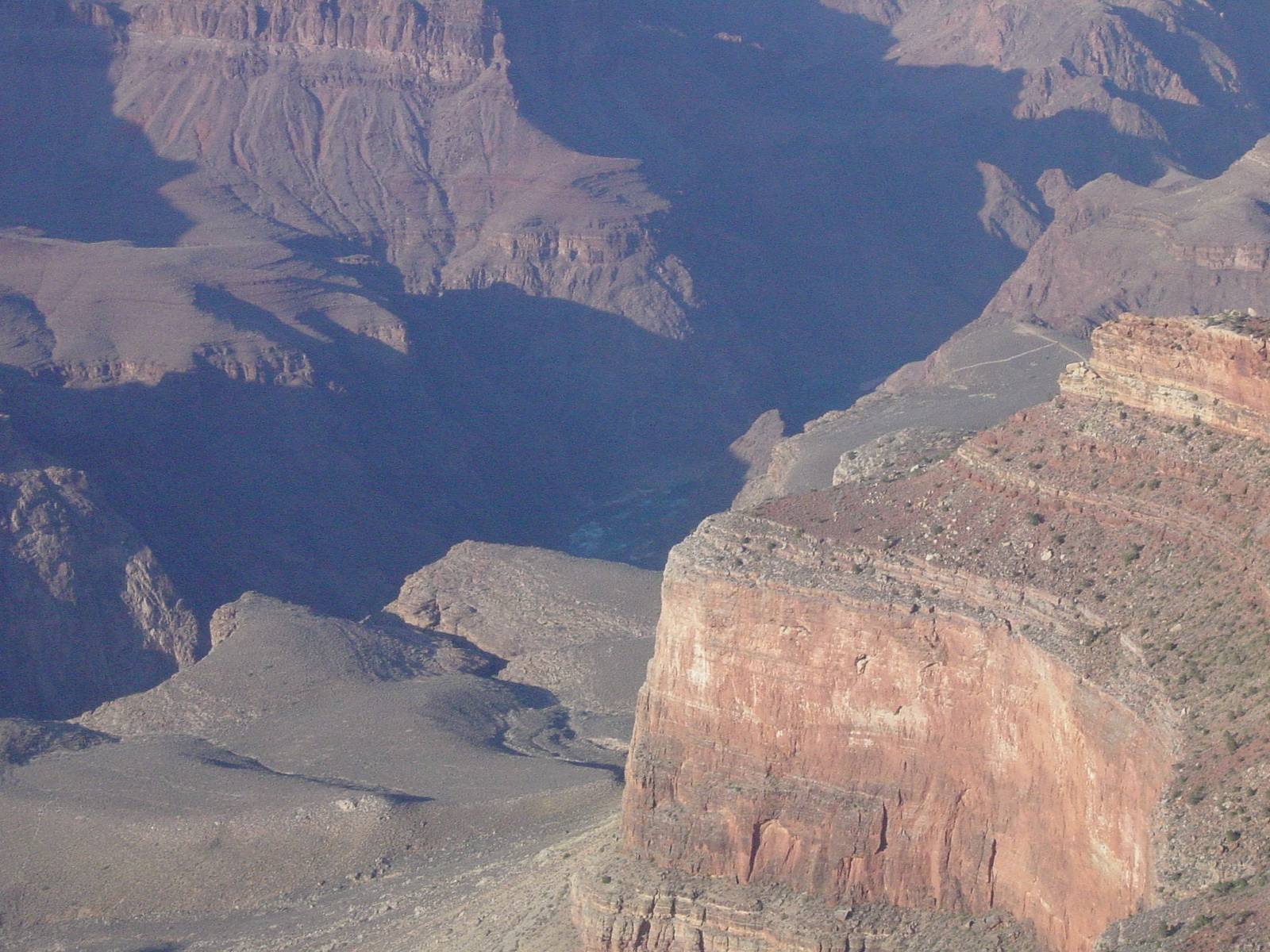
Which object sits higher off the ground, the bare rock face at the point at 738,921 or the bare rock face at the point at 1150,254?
the bare rock face at the point at 1150,254

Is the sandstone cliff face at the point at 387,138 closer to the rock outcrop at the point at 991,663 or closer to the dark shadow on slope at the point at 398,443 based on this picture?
the dark shadow on slope at the point at 398,443

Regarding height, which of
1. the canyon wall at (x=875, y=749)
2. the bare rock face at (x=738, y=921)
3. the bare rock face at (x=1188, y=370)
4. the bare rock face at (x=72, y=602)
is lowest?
the bare rock face at (x=72, y=602)

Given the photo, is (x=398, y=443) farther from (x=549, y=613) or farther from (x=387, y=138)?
(x=549, y=613)

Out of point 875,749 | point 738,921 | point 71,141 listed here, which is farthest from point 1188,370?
point 71,141

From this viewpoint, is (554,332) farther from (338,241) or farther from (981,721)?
(981,721)

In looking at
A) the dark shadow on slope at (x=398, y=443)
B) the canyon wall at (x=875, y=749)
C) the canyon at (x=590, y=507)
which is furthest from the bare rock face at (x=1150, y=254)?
the canyon wall at (x=875, y=749)

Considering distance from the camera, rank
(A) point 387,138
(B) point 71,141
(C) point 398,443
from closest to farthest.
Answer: (C) point 398,443
(B) point 71,141
(A) point 387,138

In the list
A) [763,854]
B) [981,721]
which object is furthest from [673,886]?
[981,721]
